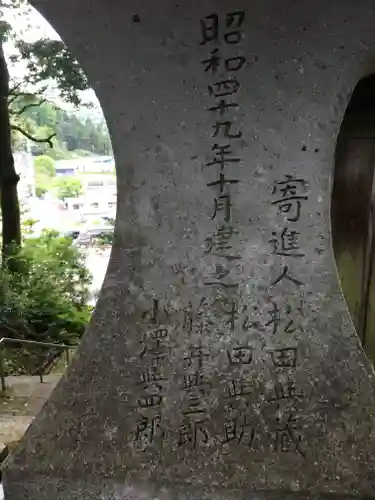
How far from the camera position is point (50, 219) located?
8.77 meters

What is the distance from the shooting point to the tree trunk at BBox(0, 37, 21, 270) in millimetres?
6652

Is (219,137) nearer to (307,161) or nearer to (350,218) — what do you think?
(307,161)

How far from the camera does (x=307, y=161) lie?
1.76m

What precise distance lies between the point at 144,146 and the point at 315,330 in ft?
2.96

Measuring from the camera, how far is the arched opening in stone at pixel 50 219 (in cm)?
539

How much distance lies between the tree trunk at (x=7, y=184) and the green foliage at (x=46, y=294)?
8.0 inches

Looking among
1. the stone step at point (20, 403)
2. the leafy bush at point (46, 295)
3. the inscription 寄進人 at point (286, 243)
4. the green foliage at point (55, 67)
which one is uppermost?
the green foliage at point (55, 67)

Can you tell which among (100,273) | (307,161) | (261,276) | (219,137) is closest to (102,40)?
(219,137)

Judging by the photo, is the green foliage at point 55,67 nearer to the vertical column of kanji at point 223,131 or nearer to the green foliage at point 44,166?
the green foliage at point 44,166

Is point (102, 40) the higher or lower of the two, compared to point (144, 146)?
higher

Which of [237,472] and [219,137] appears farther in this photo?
[237,472]

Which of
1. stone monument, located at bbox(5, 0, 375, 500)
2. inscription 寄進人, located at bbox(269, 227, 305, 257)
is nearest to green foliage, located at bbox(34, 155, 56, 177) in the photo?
stone monument, located at bbox(5, 0, 375, 500)

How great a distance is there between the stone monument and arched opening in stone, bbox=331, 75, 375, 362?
947 mm

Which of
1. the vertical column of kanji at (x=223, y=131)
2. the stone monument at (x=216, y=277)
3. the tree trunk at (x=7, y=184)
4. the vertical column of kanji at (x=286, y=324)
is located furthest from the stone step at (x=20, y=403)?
the tree trunk at (x=7, y=184)
